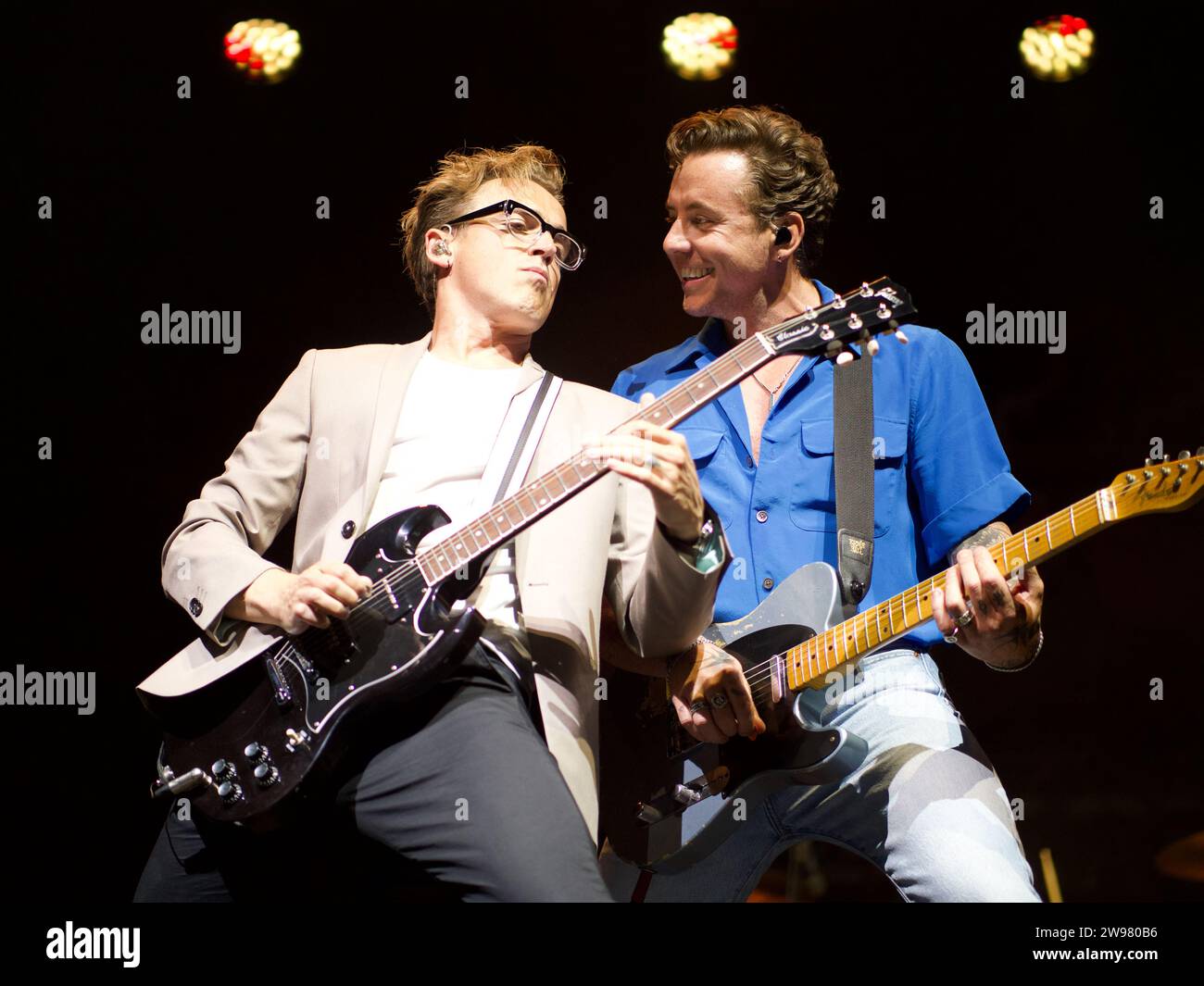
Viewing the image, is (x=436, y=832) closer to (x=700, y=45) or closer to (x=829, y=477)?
(x=829, y=477)

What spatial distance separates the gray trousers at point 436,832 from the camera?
7.18 ft

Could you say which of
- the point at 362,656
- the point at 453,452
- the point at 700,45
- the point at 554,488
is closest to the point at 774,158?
the point at 700,45

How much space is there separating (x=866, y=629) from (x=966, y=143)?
5.51ft

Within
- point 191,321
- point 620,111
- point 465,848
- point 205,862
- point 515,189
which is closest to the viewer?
point 465,848

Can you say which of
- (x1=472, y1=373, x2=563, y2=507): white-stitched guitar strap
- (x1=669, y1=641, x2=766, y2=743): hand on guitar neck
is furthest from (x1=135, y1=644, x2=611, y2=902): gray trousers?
(x1=669, y1=641, x2=766, y2=743): hand on guitar neck

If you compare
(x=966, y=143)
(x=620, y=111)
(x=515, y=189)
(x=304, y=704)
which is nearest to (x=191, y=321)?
(x=515, y=189)

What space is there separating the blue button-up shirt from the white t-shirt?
61cm

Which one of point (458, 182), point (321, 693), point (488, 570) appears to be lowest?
point (321, 693)

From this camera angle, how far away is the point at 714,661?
2812 millimetres

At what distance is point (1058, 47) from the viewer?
3.59m

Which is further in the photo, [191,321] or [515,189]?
[191,321]

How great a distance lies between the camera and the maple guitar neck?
2.42 m

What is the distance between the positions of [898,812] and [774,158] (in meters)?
1.66
